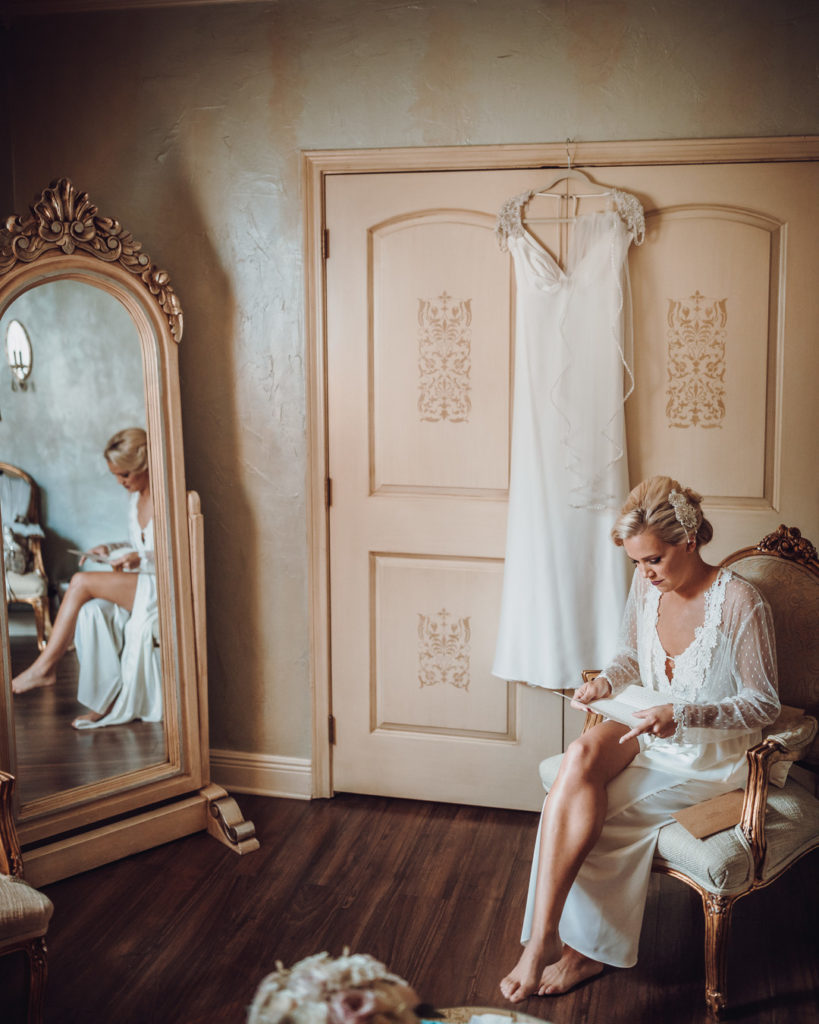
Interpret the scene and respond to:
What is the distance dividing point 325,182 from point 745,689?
2052 mm

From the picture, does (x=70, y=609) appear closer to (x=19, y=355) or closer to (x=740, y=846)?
(x=19, y=355)

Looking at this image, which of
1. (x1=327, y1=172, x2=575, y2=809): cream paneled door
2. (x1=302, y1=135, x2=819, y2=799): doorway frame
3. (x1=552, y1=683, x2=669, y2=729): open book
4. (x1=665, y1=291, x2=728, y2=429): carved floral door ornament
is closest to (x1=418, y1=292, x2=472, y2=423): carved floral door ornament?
(x1=327, y1=172, x2=575, y2=809): cream paneled door

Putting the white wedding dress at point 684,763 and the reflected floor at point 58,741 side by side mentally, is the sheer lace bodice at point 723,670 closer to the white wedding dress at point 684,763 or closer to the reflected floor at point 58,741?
the white wedding dress at point 684,763

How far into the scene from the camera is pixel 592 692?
8.42ft

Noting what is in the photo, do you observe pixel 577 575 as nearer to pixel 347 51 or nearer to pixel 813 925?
pixel 813 925

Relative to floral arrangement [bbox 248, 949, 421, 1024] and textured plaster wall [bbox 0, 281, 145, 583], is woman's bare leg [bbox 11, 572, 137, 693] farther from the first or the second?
floral arrangement [bbox 248, 949, 421, 1024]

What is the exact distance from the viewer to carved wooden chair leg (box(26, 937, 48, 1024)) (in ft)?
6.85

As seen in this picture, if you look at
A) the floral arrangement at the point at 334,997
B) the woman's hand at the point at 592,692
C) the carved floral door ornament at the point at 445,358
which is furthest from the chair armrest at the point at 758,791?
the carved floral door ornament at the point at 445,358

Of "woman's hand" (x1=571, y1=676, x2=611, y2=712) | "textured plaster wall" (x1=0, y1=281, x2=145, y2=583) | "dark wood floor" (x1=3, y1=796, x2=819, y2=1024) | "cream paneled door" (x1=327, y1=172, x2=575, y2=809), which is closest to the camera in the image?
"dark wood floor" (x1=3, y1=796, x2=819, y2=1024)

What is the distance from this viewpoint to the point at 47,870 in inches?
112

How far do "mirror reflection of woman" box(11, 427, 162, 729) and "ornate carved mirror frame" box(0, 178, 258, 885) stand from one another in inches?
1.6

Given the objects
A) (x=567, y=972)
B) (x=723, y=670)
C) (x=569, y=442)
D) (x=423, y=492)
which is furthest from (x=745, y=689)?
(x=423, y=492)

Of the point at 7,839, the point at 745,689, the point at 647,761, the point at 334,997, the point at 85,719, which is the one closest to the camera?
the point at 334,997

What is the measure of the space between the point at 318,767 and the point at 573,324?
1.77 meters
